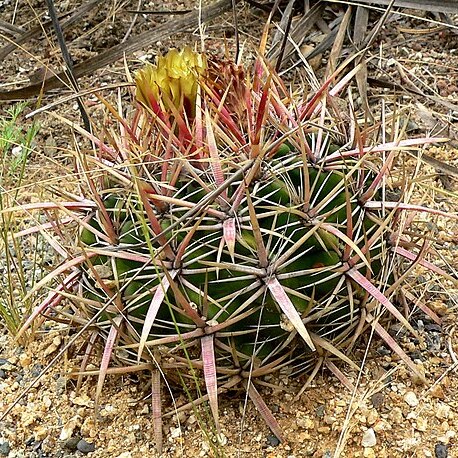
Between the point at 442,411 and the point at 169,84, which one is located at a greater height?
the point at 169,84

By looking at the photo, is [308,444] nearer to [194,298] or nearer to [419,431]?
[419,431]

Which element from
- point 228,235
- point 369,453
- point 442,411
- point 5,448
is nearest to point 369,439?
point 369,453

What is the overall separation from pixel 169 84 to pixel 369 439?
662 millimetres

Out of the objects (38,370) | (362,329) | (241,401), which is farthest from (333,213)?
(38,370)

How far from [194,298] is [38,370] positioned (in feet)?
1.68

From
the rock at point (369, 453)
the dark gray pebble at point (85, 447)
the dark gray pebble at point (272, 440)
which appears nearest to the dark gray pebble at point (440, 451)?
the rock at point (369, 453)

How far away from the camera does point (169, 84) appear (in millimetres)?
1215

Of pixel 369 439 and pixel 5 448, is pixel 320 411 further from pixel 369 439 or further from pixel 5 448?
pixel 5 448

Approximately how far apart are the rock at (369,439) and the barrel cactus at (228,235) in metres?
0.11

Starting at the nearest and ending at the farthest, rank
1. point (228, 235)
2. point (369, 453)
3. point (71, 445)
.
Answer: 1. point (228, 235)
2. point (369, 453)
3. point (71, 445)

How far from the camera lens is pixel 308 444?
128 cm

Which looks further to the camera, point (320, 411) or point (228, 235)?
point (320, 411)

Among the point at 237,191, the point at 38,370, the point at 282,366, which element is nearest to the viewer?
the point at 237,191

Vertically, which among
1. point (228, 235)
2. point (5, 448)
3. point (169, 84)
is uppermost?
point (169, 84)
